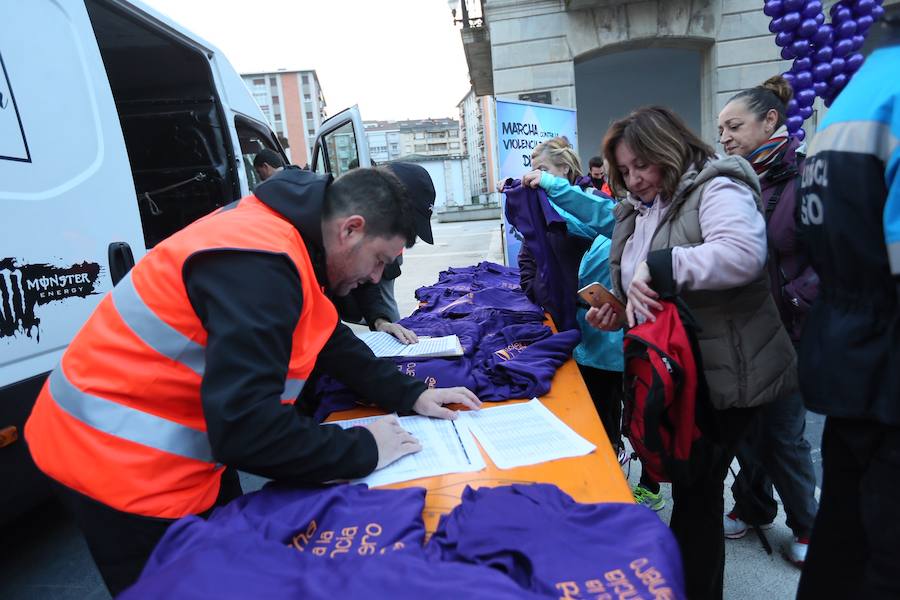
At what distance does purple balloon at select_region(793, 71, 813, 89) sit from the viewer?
385 cm

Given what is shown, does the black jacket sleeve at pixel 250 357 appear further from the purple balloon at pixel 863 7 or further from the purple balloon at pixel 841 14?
the purple balloon at pixel 863 7

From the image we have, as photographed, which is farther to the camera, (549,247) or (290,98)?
(290,98)

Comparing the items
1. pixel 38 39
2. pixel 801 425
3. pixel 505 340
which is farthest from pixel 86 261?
pixel 801 425

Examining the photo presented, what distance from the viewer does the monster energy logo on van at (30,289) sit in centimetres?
167

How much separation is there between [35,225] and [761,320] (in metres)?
2.34

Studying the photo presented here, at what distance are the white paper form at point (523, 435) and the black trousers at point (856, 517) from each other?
52cm

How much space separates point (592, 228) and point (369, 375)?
1.27 meters

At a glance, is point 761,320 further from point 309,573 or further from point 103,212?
point 103,212

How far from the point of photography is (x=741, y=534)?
2.14m

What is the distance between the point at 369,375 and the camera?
159 centimetres

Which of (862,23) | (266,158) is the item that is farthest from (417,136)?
(862,23)

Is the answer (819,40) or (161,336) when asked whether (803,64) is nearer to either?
(819,40)

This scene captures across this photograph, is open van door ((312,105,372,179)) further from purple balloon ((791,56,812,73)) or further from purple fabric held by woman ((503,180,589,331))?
purple balloon ((791,56,812,73))

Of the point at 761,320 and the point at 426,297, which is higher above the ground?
the point at 761,320
